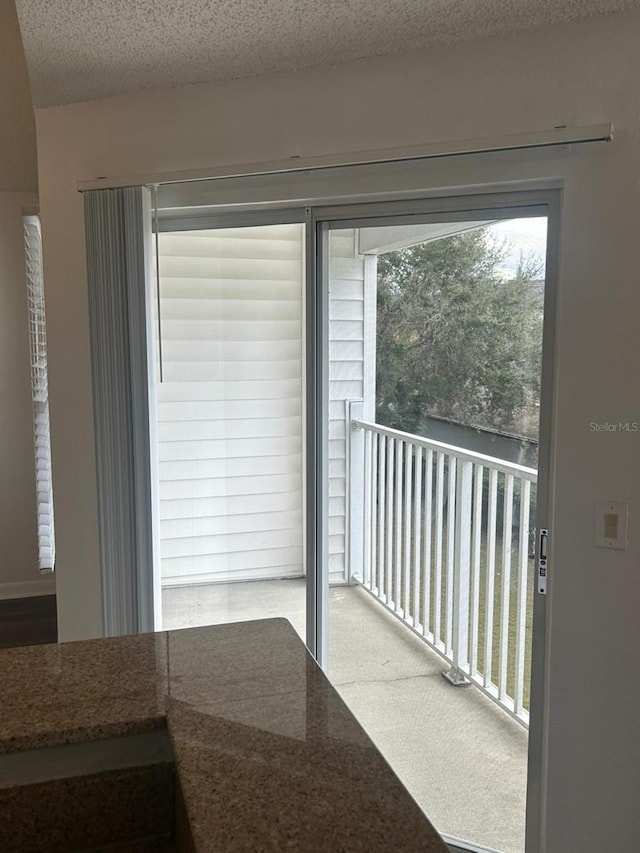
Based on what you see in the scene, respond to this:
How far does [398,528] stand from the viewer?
242cm

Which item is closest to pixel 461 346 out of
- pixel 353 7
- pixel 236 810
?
pixel 353 7

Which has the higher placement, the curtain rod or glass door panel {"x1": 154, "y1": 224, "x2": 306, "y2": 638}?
the curtain rod

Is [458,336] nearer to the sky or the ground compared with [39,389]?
nearer to the sky

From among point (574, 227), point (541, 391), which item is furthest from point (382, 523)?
point (574, 227)

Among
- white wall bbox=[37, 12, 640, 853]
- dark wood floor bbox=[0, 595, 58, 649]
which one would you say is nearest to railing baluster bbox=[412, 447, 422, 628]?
white wall bbox=[37, 12, 640, 853]

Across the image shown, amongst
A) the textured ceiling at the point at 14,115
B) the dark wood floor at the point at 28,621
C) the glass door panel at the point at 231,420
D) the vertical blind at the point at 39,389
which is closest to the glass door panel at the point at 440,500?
the glass door panel at the point at 231,420

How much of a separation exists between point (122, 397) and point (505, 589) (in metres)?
1.36

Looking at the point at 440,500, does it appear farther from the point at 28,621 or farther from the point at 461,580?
the point at 28,621

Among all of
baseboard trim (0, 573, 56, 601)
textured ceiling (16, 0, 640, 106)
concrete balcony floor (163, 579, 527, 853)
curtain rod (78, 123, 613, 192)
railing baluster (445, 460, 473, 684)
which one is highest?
textured ceiling (16, 0, 640, 106)

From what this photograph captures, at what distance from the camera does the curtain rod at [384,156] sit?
175 centimetres

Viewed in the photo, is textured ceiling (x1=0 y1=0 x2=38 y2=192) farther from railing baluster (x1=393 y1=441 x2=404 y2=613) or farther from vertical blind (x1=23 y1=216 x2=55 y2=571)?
railing baluster (x1=393 y1=441 x2=404 y2=613)

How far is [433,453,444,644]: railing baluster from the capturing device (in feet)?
7.33

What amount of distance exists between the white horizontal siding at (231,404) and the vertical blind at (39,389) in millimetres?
1893

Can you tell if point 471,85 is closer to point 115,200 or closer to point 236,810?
point 115,200
